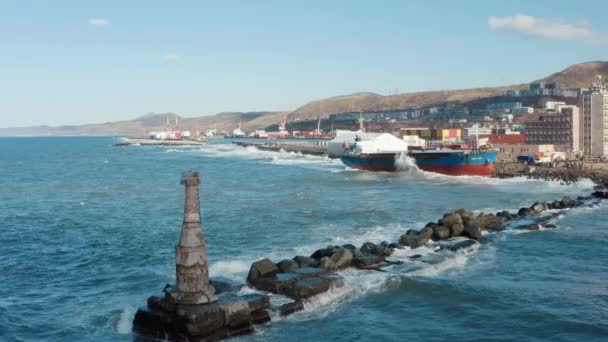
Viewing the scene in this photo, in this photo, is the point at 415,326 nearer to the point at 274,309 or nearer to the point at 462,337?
the point at 462,337

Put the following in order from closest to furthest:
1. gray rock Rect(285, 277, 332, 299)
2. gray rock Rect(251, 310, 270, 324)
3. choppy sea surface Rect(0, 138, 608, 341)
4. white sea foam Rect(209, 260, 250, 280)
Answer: gray rock Rect(251, 310, 270, 324), choppy sea surface Rect(0, 138, 608, 341), gray rock Rect(285, 277, 332, 299), white sea foam Rect(209, 260, 250, 280)

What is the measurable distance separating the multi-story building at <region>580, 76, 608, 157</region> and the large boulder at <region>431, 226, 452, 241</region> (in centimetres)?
5400

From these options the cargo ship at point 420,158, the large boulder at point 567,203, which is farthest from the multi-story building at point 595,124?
the large boulder at point 567,203

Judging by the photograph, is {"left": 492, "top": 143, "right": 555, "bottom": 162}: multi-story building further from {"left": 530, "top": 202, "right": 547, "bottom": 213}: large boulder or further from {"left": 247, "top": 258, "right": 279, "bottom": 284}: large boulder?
{"left": 247, "top": 258, "right": 279, "bottom": 284}: large boulder

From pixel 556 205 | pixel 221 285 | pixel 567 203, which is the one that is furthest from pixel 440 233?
pixel 567 203

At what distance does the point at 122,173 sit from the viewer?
68.8m

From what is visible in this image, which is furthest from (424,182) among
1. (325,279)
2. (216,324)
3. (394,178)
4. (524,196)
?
(216,324)

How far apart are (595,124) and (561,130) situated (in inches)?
146

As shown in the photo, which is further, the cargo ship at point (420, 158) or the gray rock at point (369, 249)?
the cargo ship at point (420, 158)

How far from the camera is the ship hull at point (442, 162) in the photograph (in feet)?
190

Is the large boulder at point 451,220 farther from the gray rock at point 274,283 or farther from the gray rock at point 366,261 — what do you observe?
the gray rock at point 274,283

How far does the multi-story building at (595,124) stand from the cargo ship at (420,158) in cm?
1698

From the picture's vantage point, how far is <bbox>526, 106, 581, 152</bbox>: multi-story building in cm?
7269

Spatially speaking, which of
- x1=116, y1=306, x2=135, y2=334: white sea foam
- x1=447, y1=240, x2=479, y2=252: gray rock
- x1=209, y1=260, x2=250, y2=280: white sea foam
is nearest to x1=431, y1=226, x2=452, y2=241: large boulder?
x1=447, y1=240, x2=479, y2=252: gray rock
